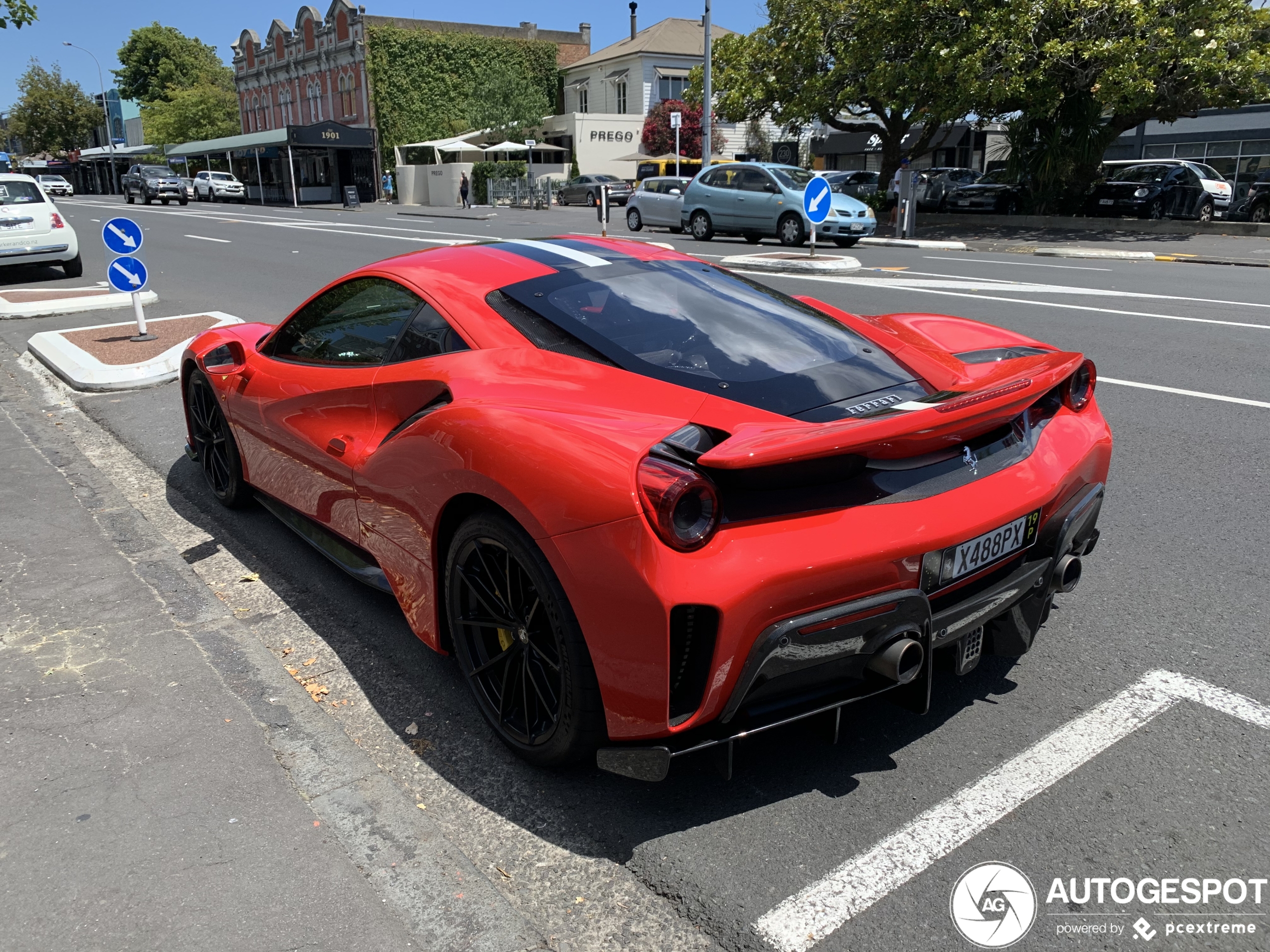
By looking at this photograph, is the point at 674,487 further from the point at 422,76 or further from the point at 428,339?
the point at 422,76

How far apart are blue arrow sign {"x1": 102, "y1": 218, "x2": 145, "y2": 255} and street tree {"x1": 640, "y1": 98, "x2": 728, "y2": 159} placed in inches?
1935

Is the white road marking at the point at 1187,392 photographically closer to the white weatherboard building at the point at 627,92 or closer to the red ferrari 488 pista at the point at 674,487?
the red ferrari 488 pista at the point at 674,487

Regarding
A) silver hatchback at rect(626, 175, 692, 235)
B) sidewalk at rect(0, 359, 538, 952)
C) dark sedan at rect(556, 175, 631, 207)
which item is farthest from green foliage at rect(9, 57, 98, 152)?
sidewalk at rect(0, 359, 538, 952)

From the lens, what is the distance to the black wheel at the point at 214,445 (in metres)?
4.74

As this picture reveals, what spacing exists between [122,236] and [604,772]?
9134mm

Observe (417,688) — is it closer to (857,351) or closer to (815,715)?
(815,715)

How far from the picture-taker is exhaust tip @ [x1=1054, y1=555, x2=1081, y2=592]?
280 cm

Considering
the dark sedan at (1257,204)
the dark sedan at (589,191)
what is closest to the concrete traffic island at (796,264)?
the dark sedan at (1257,204)

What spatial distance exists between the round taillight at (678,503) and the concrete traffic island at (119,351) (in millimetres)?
6173

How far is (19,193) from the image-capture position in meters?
15.2

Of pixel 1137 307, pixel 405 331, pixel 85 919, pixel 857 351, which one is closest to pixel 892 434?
pixel 857 351

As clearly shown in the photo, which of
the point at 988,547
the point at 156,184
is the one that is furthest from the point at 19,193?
the point at 156,184

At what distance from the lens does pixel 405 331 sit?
3.38 meters

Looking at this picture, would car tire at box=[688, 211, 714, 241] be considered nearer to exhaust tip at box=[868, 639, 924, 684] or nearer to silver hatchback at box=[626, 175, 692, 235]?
silver hatchback at box=[626, 175, 692, 235]
